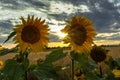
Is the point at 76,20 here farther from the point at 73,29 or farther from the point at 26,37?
the point at 26,37

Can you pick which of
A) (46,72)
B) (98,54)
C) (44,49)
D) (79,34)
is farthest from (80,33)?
(98,54)

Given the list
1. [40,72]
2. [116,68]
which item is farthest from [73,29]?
[116,68]

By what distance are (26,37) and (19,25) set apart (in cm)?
18

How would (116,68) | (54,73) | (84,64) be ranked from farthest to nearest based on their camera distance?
(116,68) < (84,64) < (54,73)

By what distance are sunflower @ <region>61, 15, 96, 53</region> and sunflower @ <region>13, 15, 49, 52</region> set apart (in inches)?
9.0

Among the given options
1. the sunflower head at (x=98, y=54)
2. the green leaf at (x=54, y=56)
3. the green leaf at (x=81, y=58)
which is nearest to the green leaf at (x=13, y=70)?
the green leaf at (x=54, y=56)

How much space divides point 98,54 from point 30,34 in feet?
9.67

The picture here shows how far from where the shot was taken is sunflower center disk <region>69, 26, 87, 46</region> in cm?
444

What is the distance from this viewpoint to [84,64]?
168 inches

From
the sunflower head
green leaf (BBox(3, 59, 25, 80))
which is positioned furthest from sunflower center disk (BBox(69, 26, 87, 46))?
the sunflower head

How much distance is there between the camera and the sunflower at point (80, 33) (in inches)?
172

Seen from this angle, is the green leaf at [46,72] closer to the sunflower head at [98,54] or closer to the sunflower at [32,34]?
the sunflower at [32,34]

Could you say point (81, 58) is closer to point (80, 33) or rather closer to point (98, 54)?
point (80, 33)

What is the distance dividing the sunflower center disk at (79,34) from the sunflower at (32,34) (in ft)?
1.04
